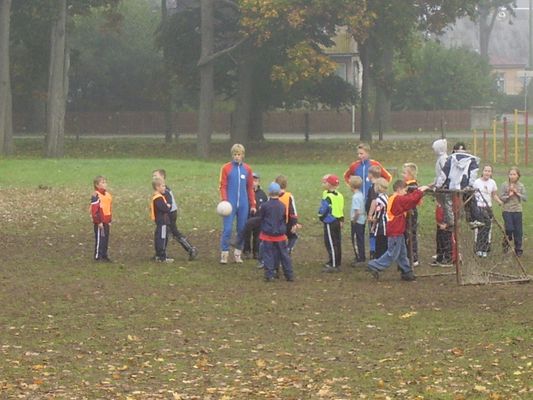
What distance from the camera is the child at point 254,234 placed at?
20234mm

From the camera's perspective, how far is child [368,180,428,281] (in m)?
17.9

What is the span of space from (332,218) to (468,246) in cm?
233

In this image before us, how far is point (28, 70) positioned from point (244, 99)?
36.2ft

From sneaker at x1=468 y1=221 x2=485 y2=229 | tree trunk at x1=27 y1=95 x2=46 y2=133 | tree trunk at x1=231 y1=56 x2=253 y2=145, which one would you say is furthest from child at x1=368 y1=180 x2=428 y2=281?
tree trunk at x1=27 y1=95 x2=46 y2=133

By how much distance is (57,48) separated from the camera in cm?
4925

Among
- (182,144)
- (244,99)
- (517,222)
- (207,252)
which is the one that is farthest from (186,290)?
(182,144)

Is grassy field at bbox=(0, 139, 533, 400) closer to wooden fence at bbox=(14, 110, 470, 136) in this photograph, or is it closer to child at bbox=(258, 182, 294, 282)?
child at bbox=(258, 182, 294, 282)

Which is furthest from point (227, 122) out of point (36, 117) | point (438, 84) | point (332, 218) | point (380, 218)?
point (380, 218)

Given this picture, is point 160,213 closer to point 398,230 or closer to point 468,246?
point 398,230

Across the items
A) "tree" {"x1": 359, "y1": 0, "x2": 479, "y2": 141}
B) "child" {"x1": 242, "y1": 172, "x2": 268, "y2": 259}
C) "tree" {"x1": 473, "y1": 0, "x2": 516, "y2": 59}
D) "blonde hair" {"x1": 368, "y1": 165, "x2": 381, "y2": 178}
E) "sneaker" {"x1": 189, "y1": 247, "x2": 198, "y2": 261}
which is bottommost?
"sneaker" {"x1": 189, "y1": 247, "x2": 198, "y2": 261}

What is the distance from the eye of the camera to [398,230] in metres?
18.0

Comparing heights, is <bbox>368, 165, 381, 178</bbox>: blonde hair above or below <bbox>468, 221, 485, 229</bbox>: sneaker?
above

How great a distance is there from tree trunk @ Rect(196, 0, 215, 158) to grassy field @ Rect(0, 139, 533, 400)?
2544 cm

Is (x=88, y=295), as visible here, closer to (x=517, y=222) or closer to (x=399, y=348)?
(x=399, y=348)
